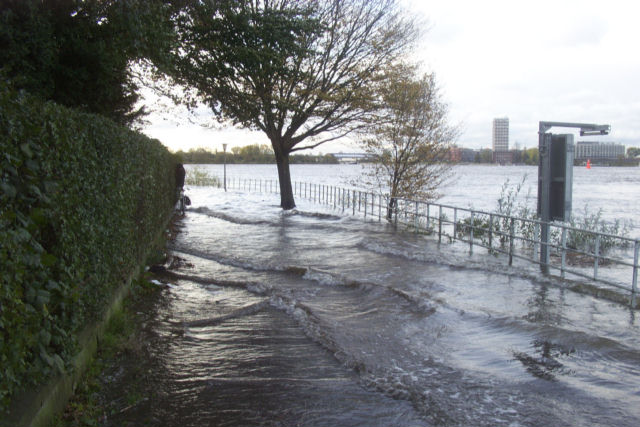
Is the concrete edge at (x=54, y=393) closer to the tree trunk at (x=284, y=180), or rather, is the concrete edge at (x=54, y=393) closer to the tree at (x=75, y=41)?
the tree at (x=75, y=41)

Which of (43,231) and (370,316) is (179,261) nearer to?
(370,316)

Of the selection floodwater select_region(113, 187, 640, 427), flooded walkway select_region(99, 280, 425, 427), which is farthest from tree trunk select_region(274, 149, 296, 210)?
flooded walkway select_region(99, 280, 425, 427)

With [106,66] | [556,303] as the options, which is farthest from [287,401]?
[106,66]

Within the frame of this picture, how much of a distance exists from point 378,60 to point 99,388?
19.7 meters

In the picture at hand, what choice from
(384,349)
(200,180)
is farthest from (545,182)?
(200,180)

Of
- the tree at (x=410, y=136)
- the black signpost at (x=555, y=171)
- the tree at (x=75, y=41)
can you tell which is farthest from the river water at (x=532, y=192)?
the tree at (x=75, y=41)

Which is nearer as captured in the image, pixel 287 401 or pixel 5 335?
pixel 5 335

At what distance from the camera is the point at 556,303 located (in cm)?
823

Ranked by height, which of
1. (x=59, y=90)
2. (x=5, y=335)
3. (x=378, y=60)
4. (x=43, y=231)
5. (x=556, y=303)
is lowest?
(x=556, y=303)

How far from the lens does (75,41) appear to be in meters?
9.77

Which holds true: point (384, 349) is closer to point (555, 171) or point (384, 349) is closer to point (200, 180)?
point (555, 171)

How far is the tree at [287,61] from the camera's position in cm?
1466

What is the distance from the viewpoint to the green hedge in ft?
9.50

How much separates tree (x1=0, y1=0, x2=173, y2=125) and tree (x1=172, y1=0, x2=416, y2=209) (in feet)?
11.5
